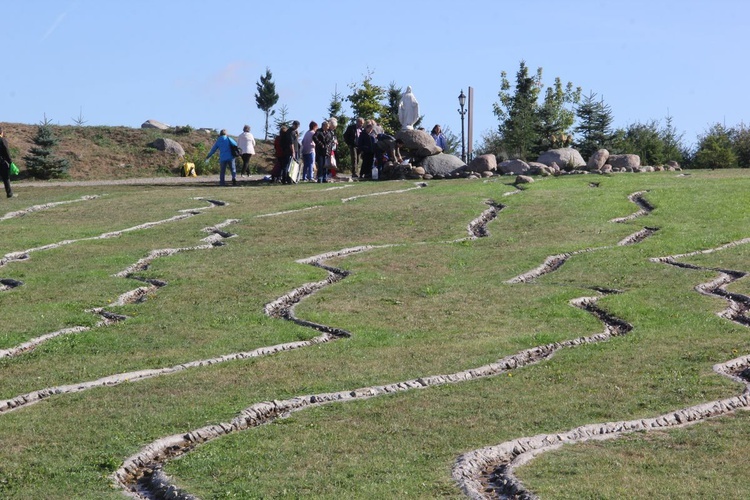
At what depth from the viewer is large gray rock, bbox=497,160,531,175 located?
44659 mm

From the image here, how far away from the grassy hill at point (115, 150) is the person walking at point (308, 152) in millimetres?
14060

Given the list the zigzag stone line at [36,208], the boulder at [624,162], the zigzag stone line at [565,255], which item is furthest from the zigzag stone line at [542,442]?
the boulder at [624,162]

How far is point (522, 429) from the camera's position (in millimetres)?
12234

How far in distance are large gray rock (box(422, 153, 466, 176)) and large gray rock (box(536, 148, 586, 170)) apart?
346 cm

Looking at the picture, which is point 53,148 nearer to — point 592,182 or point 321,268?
point 592,182

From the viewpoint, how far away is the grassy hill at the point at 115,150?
58094 millimetres

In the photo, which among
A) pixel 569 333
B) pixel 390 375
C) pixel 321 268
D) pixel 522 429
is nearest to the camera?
pixel 522 429

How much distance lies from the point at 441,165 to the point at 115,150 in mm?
22675

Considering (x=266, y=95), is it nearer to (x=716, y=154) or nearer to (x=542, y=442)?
(x=716, y=154)

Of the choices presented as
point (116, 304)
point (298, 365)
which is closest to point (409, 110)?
point (116, 304)

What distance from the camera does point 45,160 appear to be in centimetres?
5316

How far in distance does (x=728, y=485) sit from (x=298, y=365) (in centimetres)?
703

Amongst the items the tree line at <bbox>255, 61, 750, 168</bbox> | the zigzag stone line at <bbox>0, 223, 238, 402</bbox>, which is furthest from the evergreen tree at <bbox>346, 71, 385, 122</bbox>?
the zigzag stone line at <bbox>0, 223, 238, 402</bbox>

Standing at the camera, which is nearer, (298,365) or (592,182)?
(298,365)
